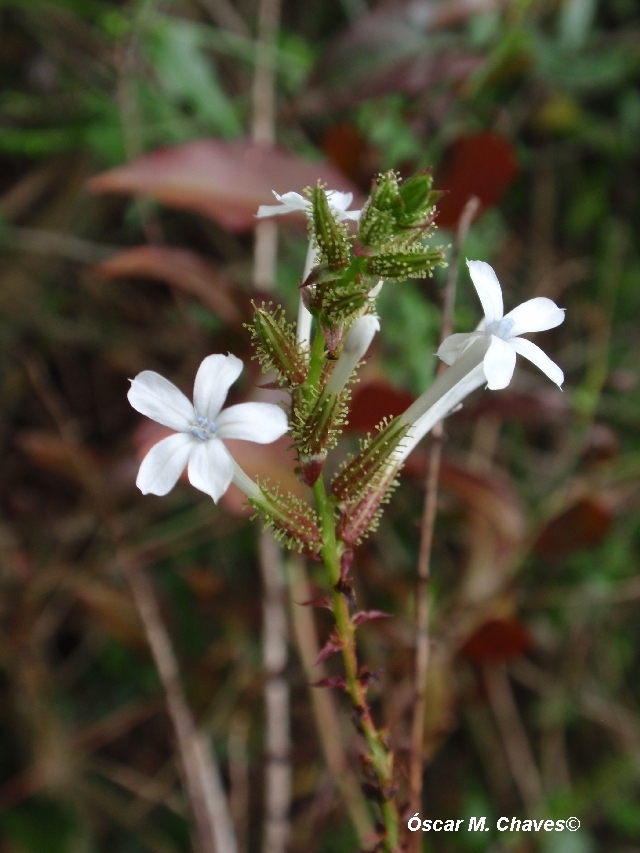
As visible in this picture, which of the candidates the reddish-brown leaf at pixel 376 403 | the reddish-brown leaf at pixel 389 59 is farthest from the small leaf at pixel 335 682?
the reddish-brown leaf at pixel 389 59

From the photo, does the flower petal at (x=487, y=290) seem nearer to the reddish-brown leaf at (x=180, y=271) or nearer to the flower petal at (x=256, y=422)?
the flower petal at (x=256, y=422)

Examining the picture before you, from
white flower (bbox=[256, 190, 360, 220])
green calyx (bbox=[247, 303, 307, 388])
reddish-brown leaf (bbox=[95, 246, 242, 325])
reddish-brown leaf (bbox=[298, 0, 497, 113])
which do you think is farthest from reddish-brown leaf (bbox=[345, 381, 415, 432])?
reddish-brown leaf (bbox=[298, 0, 497, 113])

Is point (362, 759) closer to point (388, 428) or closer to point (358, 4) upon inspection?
point (388, 428)

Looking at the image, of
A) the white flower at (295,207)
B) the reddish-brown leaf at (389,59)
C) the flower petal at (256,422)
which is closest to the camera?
the flower petal at (256,422)

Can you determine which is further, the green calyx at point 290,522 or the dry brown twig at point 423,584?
the dry brown twig at point 423,584

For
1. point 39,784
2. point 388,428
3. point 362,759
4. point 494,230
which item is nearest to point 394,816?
point 362,759

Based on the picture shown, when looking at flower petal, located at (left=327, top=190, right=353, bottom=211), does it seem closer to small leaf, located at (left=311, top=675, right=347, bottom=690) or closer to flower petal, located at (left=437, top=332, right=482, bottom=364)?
flower petal, located at (left=437, top=332, right=482, bottom=364)

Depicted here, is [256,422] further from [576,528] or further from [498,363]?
[576,528]
